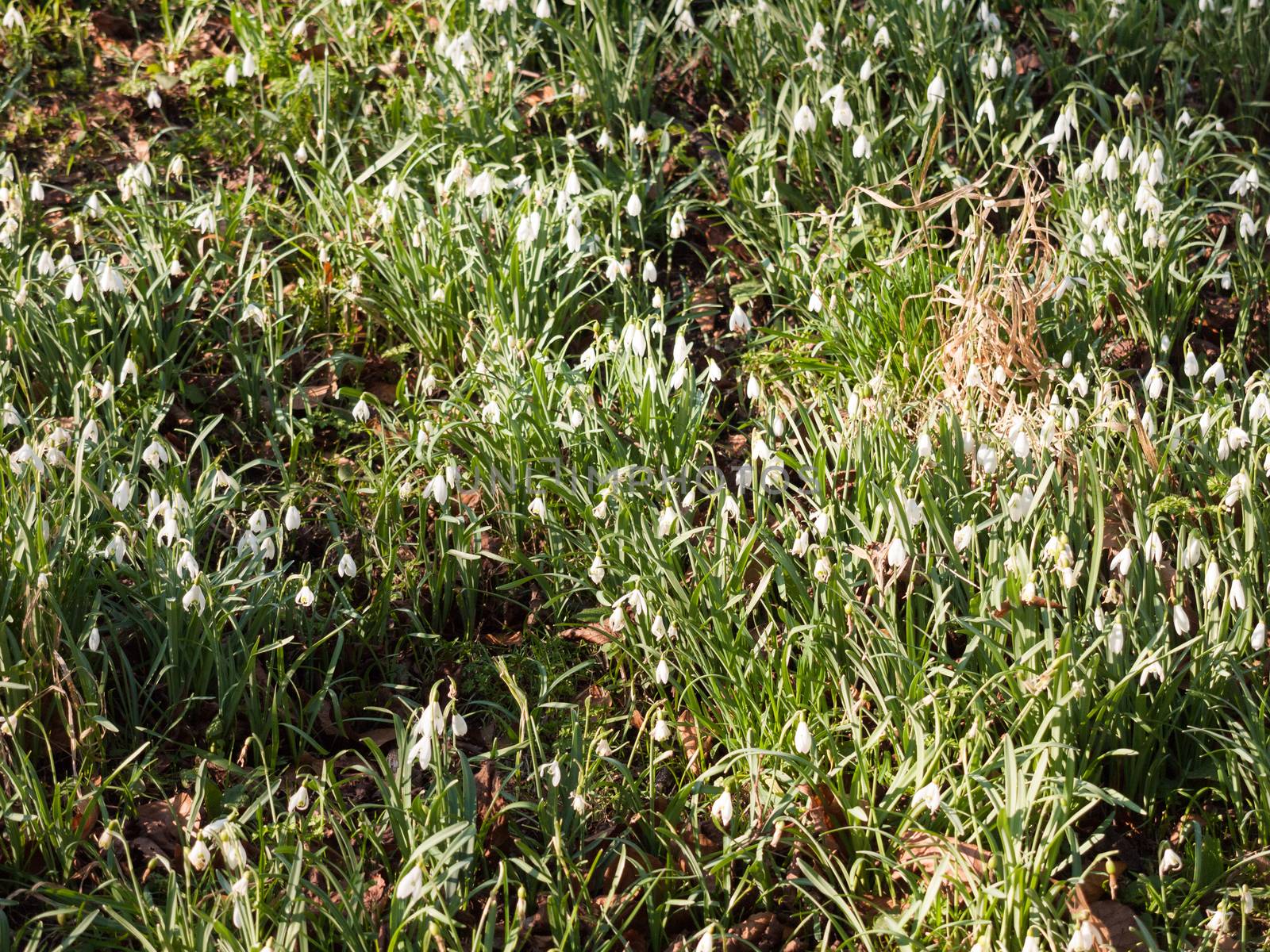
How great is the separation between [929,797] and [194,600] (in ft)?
4.94

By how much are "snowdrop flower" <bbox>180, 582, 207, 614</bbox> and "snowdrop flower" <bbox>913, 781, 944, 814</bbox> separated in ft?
4.85

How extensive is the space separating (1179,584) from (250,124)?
356cm

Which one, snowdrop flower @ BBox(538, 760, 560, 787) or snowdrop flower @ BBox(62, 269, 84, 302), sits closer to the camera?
snowdrop flower @ BBox(538, 760, 560, 787)

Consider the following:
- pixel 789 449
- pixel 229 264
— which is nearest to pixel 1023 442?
pixel 789 449

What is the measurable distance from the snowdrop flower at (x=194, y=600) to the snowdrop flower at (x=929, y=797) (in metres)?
1.48

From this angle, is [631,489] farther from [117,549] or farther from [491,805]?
[117,549]

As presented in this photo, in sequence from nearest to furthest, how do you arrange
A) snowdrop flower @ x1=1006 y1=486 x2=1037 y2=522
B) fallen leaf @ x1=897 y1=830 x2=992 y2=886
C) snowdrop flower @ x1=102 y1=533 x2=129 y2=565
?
fallen leaf @ x1=897 y1=830 x2=992 y2=886
snowdrop flower @ x1=1006 y1=486 x2=1037 y2=522
snowdrop flower @ x1=102 y1=533 x2=129 y2=565

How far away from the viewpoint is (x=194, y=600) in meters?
2.59

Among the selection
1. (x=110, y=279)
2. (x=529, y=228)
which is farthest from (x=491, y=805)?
(x=110, y=279)

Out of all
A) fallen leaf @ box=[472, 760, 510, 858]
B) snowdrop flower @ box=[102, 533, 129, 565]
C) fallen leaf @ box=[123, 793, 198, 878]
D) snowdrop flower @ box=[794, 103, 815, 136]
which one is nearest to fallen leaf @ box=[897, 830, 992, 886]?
fallen leaf @ box=[472, 760, 510, 858]

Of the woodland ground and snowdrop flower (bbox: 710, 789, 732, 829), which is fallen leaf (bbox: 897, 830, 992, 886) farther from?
snowdrop flower (bbox: 710, 789, 732, 829)

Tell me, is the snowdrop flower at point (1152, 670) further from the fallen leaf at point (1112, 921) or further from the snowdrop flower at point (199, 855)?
the snowdrop flower at point (199, 855)

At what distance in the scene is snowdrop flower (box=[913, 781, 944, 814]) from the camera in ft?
7.14

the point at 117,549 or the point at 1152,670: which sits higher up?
the point at 117,549
